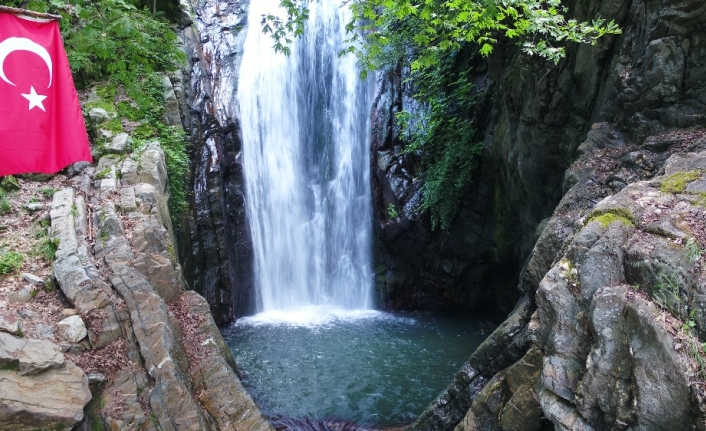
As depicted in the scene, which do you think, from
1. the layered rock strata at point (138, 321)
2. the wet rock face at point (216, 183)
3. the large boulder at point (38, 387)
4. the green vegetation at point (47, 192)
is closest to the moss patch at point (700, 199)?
the layered rock strata at point (138, 321)

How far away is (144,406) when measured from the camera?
16.6 ft

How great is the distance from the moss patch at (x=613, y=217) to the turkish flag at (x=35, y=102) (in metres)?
6.54

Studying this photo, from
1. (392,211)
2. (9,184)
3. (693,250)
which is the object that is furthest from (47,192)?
(392,211)

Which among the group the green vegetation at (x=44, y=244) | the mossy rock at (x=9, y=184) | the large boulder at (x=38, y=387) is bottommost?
the large boulder at (x=38, y=387)

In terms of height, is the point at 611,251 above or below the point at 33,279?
above

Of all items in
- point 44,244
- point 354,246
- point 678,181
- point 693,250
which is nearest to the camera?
point 693,250

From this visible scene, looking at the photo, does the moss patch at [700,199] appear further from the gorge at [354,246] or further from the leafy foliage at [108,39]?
the leafy foliage at [108,39]

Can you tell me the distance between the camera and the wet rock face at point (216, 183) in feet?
42.1

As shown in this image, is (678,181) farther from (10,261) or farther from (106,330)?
(10,261)

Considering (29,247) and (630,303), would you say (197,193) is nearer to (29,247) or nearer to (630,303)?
(29,247)

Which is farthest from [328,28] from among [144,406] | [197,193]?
[144,406]

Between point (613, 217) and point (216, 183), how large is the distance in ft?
36.3

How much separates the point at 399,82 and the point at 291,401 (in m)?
10.6

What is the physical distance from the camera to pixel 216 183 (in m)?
13.4
